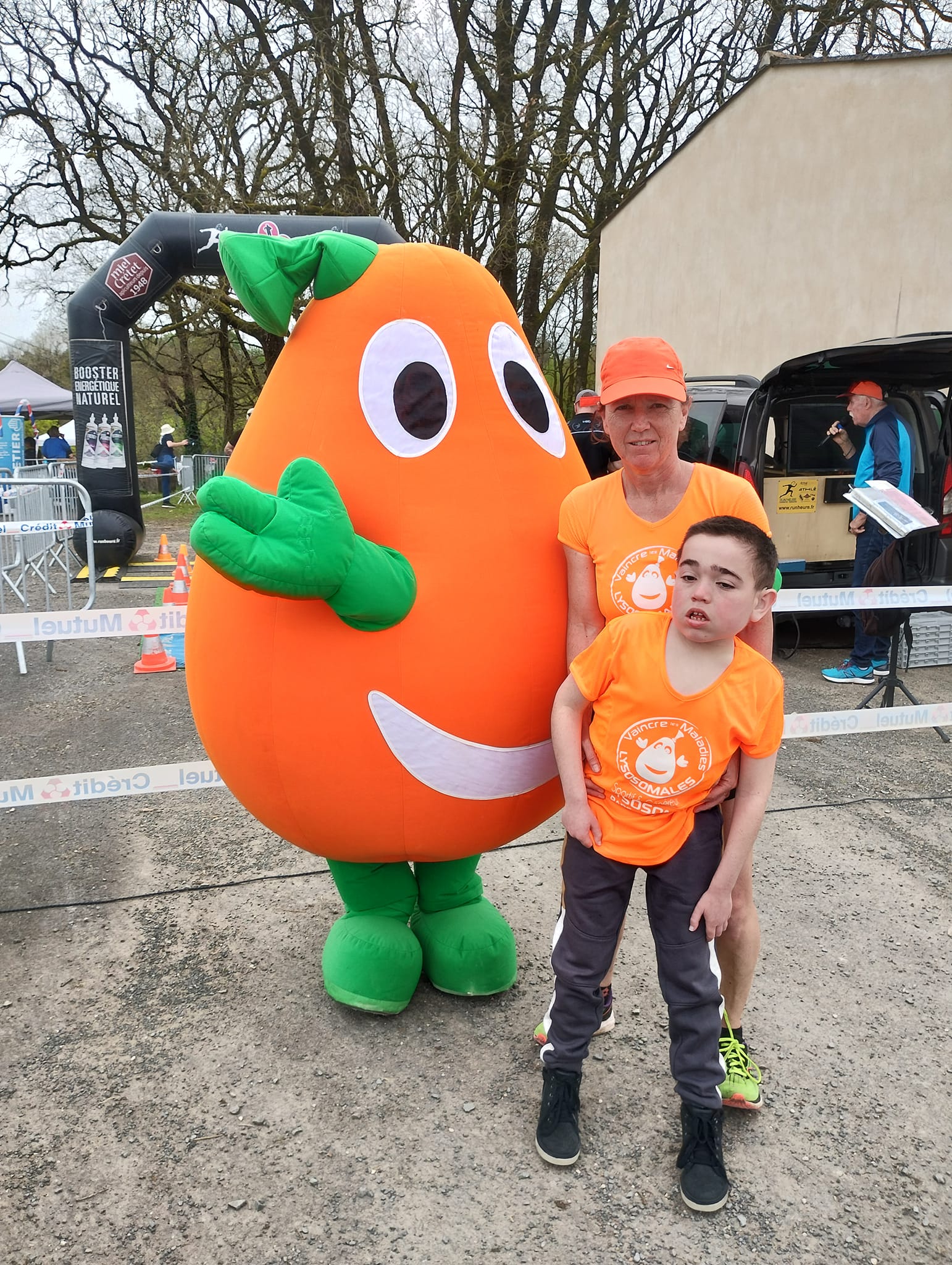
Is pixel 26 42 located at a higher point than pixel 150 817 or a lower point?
higher

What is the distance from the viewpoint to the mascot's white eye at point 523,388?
231cm

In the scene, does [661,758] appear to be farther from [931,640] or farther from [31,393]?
[31,393]

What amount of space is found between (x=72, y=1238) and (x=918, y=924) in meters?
2.67

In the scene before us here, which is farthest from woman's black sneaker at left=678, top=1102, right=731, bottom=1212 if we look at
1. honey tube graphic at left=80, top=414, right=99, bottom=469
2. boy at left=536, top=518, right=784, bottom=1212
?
honey tube graphic at left=80, top=414, right=99, bottom=469

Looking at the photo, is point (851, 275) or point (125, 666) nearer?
point (125, 666)

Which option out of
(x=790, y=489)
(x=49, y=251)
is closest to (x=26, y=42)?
(x=49, y=251)

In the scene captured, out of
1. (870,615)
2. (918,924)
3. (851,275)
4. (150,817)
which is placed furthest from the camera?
(851,275)

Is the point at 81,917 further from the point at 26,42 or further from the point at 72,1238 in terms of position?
the point at 26,42

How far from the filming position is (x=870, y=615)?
206 inches

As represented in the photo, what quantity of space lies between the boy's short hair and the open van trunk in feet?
13.1

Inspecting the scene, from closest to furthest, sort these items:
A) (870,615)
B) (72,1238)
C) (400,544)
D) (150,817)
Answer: (72,1238) → (400,544) → (150,817) → (870,615)

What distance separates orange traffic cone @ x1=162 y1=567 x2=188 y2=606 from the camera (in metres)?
6.70

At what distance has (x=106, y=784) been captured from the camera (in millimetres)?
3109

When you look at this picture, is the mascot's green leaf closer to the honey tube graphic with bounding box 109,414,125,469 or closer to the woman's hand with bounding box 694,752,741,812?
the woman's hand with bounding box 694,752,741,812
